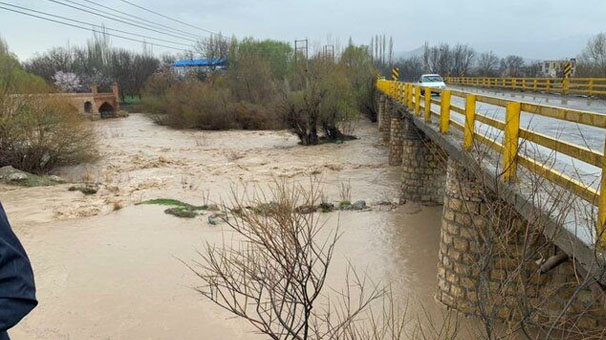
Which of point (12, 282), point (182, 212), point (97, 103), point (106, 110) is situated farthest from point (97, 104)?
point (12, 282)

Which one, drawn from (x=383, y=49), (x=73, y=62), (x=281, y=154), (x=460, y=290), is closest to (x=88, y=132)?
(x=281, y=154)

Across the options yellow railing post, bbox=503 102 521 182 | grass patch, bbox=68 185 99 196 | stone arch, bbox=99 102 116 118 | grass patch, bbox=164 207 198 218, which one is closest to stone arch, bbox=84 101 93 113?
stone arch, bbox=99 102 116 118

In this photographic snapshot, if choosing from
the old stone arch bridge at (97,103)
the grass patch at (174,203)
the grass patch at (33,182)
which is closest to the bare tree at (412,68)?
the old stone arch bridge at (97,103)

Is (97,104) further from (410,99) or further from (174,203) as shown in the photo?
(410,99)

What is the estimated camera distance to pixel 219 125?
4659 cm

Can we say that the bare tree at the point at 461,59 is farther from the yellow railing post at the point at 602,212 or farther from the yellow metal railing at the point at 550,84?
the yellow railing post at the point at 602,212

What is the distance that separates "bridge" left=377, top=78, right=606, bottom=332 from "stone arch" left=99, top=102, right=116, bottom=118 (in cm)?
5349

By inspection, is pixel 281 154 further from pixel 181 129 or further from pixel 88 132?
pixel 181 129

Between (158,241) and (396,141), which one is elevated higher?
(396,141)

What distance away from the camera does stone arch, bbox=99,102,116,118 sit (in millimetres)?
59531

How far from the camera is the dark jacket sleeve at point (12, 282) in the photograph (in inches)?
66.2

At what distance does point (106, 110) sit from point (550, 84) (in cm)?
4921

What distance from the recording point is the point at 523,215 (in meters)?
4.98

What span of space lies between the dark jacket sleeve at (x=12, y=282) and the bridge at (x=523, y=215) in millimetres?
3001
